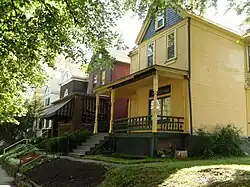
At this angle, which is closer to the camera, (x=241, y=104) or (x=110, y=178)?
(x=110, y=178)

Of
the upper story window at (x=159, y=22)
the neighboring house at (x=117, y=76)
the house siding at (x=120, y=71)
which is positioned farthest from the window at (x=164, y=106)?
the house siding at (x=120, y=71)

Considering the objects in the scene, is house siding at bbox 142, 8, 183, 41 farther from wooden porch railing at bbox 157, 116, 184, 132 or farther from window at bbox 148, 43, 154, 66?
wooden porch railing at bbox 157, 116, 184, 132

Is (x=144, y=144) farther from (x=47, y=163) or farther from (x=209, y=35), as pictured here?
(x=209, y=35)

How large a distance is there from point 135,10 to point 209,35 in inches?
289

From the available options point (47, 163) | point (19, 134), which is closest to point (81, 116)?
point (47, 163)

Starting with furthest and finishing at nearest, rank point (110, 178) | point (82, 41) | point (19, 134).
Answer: point (19, 134), point (82, 41), point (110, 178)

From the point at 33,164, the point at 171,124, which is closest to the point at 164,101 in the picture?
the point at 171,124

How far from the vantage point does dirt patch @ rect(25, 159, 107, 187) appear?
30.9 ft

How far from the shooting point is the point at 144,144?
14.8 m

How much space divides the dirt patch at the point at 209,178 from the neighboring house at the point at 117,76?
1598 centimetres

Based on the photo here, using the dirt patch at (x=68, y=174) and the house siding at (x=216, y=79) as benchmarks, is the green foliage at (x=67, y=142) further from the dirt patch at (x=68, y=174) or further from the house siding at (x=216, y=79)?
the house siding at (x=216, y=79)

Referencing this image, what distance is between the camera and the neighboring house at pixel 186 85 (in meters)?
14.3

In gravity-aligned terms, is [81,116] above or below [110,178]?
above

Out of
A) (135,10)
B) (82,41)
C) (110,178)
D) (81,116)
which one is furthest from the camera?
(81,116)
